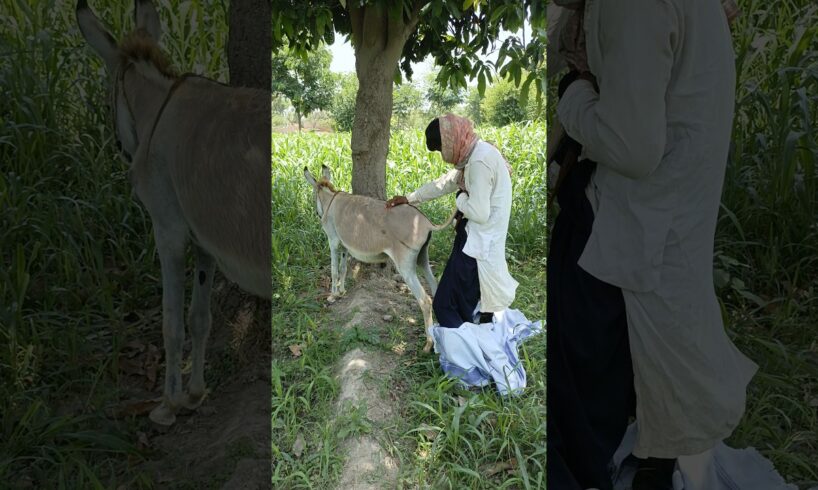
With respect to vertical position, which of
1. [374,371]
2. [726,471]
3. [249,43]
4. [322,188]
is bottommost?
[726,471]

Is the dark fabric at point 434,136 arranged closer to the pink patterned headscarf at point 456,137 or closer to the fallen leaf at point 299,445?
the pink patterned headscarf at point 456,137

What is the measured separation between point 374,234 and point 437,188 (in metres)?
0.26

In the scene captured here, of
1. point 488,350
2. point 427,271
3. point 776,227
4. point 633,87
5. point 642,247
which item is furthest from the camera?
point 776,227

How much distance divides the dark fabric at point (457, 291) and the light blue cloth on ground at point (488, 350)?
40 mm

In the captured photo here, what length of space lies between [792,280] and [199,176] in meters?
2.03

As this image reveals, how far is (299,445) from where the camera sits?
171cm

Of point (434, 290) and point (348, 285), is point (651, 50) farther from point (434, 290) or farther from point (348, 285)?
point (348, 285)

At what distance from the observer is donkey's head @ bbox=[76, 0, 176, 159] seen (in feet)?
5.14

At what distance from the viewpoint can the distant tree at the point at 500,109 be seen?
164 cm

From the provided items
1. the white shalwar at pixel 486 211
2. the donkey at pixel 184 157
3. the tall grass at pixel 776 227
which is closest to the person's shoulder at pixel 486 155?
the white shalwar at pixel 486 211

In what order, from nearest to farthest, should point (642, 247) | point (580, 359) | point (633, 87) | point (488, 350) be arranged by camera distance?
point (633, 87) → point (642, 247) → point (580, 359) → point (488, 350)

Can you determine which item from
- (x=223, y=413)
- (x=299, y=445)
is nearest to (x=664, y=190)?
(x=299, y=445)

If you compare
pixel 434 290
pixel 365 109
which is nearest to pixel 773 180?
pixel 434 290

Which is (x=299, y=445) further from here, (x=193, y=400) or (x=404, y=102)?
(x=404, y=102)
